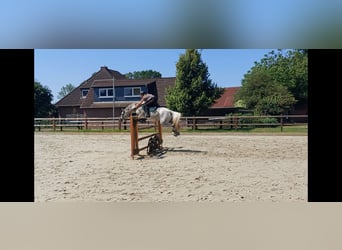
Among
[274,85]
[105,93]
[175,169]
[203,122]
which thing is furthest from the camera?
[105,93]

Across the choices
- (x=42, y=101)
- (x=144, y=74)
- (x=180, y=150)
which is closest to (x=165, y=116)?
(x=180, y=150)

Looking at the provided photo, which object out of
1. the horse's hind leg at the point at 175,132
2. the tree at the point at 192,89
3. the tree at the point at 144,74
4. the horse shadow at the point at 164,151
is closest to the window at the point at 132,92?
the tree at the point at 144,74

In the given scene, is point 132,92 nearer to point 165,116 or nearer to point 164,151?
point 165,116

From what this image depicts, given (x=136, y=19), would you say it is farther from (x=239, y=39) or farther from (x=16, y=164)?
(x=16, y=164)

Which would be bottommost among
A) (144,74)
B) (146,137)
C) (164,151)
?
(164,151)

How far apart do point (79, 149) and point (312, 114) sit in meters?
3.29

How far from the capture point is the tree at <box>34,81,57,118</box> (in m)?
4.46

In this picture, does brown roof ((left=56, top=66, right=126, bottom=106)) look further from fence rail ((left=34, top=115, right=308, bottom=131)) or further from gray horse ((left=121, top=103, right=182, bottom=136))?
gray horse ((left=121, top=103, right=182, bottom=136))

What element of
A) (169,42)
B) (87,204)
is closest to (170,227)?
(87,204)

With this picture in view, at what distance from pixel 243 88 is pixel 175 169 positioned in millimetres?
1463

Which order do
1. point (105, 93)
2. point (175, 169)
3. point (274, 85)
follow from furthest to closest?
point (105, 93) → point (274, 85) → point (175, 169)

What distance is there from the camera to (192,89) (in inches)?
184

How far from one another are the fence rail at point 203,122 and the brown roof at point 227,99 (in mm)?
187

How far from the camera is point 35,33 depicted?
3.75m
